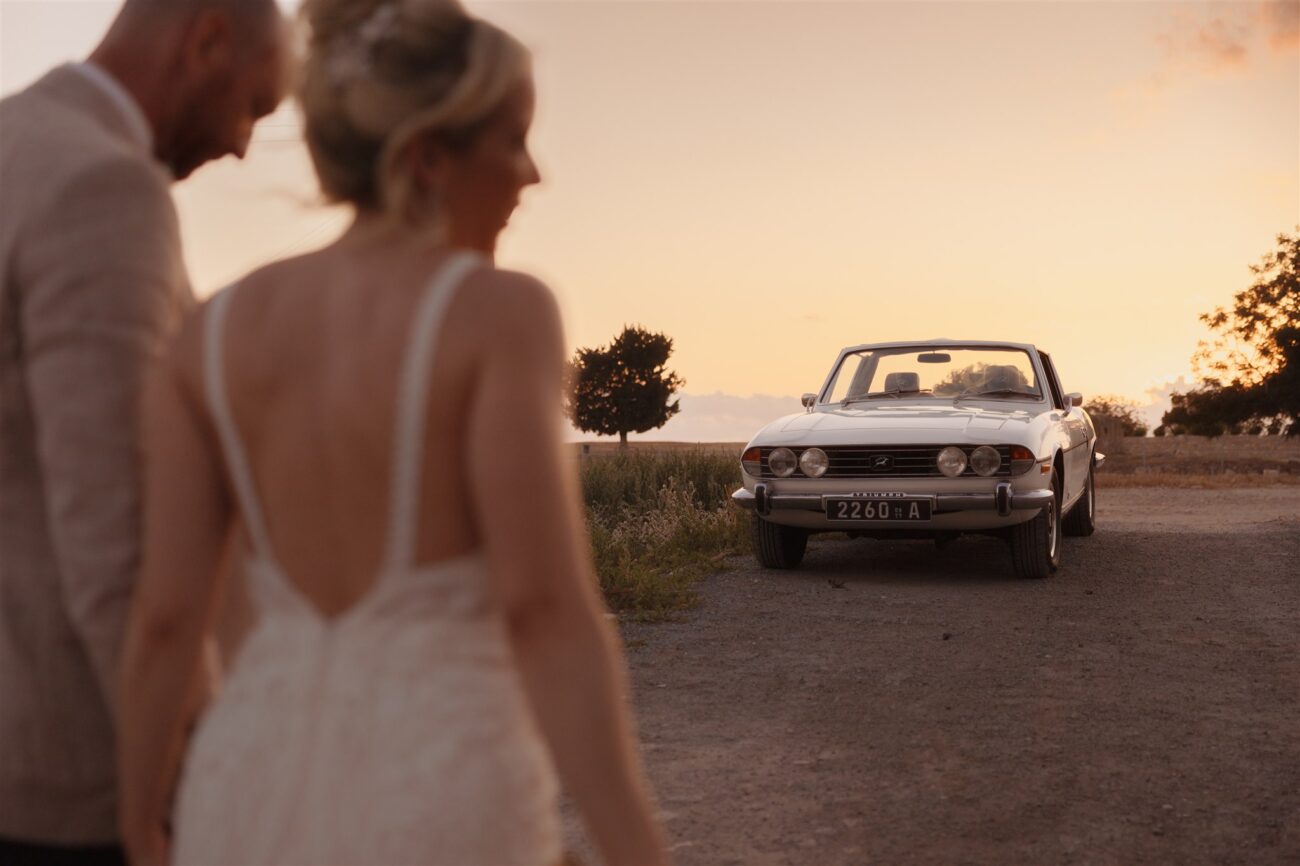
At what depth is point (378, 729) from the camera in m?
1.21

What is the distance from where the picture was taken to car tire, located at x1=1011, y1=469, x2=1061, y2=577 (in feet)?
29.5

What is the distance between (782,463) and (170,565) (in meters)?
7.94

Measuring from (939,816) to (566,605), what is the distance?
316 centimetres

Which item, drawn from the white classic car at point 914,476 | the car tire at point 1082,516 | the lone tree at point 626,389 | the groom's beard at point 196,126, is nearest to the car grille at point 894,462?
the white classic car at point 914,476

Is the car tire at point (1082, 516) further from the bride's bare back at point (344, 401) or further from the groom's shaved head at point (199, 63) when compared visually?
the bride's bare back at point (344, 401)

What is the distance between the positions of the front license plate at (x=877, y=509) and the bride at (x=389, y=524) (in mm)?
7610

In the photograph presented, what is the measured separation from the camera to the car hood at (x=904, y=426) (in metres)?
8.73

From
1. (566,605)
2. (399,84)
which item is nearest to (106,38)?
(399,84)

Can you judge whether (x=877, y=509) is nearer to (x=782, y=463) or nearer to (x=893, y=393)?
(x=782, y=463)

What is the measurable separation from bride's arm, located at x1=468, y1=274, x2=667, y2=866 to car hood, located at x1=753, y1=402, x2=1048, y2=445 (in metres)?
7.75

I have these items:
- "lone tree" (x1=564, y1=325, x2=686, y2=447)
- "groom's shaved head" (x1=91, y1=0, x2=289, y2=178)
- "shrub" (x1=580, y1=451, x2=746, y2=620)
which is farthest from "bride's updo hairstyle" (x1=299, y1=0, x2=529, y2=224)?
"lone tree" (x1=564, y1=325, x2=686, y2=447)

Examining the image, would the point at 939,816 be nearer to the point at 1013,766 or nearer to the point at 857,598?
the point at 1013,766

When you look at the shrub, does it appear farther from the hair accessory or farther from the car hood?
the hair accessory

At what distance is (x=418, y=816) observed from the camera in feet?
3.91
